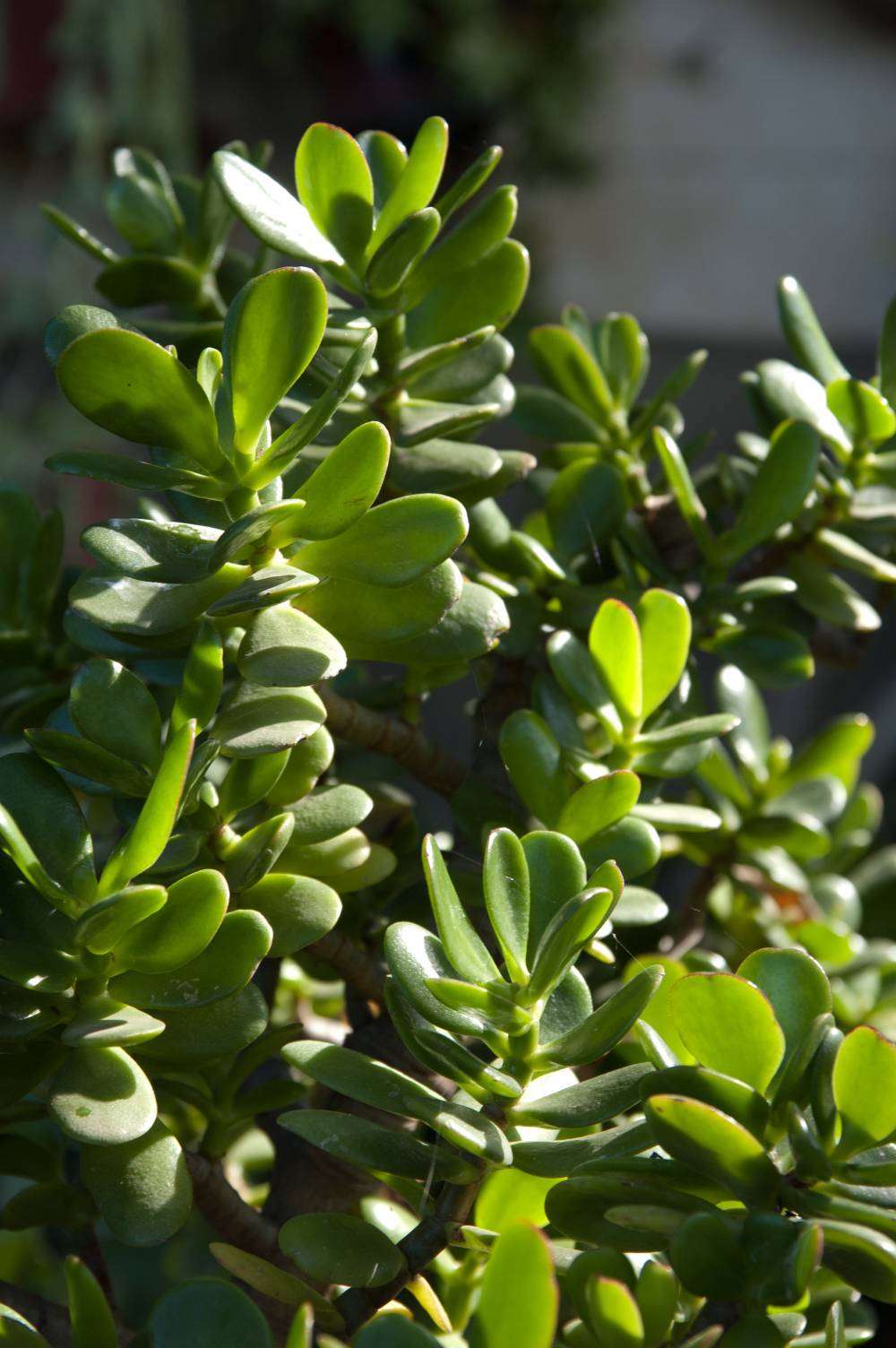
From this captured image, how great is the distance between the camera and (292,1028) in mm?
441

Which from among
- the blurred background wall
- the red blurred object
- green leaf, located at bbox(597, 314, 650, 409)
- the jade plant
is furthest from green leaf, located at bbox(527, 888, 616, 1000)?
the red blurred object

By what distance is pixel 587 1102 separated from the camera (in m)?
0.36

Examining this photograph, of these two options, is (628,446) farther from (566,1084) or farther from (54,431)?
(54,431)

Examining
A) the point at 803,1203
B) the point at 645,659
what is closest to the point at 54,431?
the point at 645,659

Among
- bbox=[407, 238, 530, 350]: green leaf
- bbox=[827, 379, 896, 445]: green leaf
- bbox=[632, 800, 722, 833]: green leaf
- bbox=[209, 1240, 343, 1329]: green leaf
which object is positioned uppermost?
bbox=[827, 379, 896, 445]: green leaf

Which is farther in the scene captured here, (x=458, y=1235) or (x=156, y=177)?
Result: (x=156, y=177)

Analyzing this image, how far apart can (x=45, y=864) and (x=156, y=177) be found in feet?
1.11

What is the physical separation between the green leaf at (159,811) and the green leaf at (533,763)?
0.13 metres

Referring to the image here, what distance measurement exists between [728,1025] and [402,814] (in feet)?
0.75

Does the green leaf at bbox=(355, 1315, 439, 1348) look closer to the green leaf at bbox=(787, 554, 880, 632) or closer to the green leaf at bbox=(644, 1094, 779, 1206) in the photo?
the green leaf at bbox=(644, 1094, 779, 1206)

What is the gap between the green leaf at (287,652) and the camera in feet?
1.16

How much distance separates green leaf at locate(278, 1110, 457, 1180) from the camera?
354 millimetres

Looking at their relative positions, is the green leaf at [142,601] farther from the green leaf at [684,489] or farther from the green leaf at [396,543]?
the green leaf at [684,489]

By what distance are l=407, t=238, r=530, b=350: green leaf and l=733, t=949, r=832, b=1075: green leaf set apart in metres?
0.24
